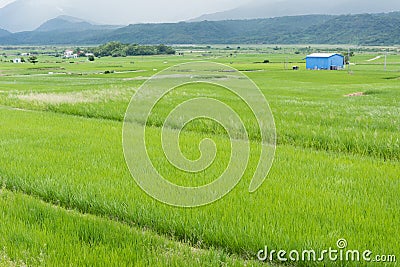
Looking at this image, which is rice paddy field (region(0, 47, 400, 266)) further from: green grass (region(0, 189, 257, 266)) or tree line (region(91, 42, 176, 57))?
tree line (region(91, 42, 176, 57))

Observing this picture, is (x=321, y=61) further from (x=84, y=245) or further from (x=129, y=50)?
(x=129, y=50)

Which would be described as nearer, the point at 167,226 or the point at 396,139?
the point at 167,226

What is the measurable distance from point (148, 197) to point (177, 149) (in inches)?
147

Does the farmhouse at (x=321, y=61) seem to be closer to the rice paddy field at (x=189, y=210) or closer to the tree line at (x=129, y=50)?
the rice paddy field at (x=189, y=210)

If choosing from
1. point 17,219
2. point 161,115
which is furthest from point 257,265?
point 161,115

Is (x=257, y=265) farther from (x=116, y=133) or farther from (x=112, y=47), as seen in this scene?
(x=112, y=47)

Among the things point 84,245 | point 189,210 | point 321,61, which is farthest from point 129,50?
point 84,245

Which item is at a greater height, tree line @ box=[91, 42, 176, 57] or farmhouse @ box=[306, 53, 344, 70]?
tree line @ box=[91, 42, 176, 57]

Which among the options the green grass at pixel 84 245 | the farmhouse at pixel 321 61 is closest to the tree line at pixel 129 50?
the farmhouse at pixel 321 61

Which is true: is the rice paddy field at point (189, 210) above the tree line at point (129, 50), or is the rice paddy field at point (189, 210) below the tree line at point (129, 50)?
below

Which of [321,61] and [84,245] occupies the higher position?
[84,245]

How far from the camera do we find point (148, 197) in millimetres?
6176

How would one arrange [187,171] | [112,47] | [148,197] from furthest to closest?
[112,47], [187,171], [148,197]

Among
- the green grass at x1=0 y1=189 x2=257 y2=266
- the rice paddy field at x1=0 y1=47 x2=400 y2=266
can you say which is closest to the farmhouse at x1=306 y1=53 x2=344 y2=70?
the rice paddy field at x1=0 y1=47 x2=400 y2=266
